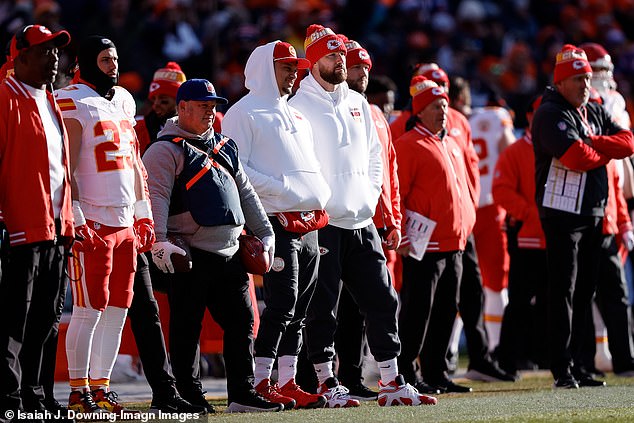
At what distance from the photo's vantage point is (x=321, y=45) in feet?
29.7

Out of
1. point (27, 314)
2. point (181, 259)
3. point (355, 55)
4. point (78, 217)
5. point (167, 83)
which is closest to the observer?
point (27, 314)

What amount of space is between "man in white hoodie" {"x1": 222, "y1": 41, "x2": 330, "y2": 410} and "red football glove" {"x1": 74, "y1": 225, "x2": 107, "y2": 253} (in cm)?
113

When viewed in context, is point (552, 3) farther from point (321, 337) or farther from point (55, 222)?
point (55, 222)

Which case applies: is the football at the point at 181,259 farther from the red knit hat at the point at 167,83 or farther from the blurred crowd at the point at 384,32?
the blurred crowd at the point at 384,32

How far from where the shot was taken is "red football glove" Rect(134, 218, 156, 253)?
25.8 feet

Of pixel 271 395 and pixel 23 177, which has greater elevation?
pixel 23 177

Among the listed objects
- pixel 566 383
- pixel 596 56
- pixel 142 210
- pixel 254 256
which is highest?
pixel 596 56

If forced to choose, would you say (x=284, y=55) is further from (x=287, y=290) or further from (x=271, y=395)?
(x=271, y=395)

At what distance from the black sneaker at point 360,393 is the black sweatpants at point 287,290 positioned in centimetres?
105

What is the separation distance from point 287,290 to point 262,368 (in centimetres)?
52

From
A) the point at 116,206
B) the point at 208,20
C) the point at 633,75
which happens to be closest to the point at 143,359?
the point at 116,206

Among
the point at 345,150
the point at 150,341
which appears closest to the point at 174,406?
the point at 150,341

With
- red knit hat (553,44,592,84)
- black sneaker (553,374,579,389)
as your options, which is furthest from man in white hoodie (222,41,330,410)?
red knit hat (553,44,592,84)

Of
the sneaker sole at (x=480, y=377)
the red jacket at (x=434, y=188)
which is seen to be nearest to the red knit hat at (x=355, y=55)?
the red jacket at (x=434, y=188)
